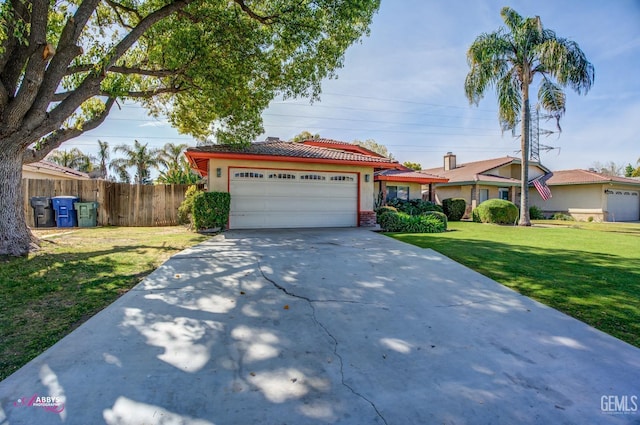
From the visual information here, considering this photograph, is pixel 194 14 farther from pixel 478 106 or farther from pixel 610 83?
pixel 610 83

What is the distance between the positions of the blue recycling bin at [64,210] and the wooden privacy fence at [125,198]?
18.8 inches

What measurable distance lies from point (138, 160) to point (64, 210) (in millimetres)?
21757

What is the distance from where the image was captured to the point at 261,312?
356cm

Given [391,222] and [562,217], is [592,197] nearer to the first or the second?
[562,217]

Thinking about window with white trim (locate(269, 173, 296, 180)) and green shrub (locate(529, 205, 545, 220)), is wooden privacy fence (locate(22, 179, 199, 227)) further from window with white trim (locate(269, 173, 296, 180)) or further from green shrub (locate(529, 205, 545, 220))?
green shrub (locate(529, 205, 545, 220))

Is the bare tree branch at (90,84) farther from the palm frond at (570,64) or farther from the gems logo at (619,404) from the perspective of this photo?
the palm frond at (570,64)

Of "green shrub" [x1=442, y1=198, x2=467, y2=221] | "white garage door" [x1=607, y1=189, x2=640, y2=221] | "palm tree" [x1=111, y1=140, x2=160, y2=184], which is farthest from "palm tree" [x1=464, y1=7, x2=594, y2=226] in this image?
"palm tree" [x1=111, y1=140, x2=160, y2=184]

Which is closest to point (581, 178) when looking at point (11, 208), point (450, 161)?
point (450, 161)

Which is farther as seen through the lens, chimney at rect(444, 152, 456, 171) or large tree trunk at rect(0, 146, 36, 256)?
chimney at rect(444, 152, 456, 171)

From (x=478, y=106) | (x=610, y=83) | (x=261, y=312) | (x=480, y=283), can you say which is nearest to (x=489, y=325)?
(x=480, y=283)

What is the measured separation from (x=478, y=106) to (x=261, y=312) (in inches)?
654

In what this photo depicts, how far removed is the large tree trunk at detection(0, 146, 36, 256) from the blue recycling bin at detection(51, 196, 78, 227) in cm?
704

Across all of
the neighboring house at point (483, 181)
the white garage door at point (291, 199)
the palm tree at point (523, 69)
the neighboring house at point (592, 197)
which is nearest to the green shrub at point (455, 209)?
the neighboring house at point (483, 181)

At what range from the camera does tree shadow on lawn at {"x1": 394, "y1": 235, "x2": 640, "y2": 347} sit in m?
3.61
